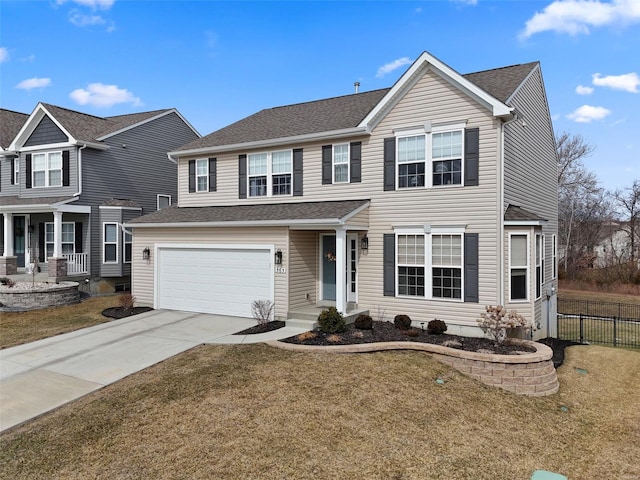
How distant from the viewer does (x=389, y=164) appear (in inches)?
492

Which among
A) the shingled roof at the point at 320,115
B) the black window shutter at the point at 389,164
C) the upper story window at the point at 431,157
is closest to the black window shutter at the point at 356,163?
the shingled roof at the point at 320,115

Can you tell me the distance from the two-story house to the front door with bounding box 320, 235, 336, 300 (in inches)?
1.3

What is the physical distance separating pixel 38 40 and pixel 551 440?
54.4 feet

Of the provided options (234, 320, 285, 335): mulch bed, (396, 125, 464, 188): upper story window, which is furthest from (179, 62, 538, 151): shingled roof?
(234, 320, 285, 335): mulch bed

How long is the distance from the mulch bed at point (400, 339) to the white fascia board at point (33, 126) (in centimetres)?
1534

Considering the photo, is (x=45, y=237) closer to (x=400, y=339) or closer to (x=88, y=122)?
(x=88, y=122)

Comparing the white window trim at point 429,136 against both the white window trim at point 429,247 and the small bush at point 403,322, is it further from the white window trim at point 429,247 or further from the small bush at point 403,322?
the small bush at point 403,322

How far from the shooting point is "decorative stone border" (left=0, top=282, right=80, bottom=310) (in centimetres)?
1553

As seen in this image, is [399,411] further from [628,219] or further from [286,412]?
[628,219]

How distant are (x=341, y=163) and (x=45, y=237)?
16.6m

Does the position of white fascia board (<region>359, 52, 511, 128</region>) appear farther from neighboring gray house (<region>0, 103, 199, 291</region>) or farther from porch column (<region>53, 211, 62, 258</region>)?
porch column (<region>53, 211, 62, 258</region>)

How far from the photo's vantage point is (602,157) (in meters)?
34.6

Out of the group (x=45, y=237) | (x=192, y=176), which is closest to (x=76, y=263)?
(x=45, y=237)

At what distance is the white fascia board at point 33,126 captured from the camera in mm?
18969
